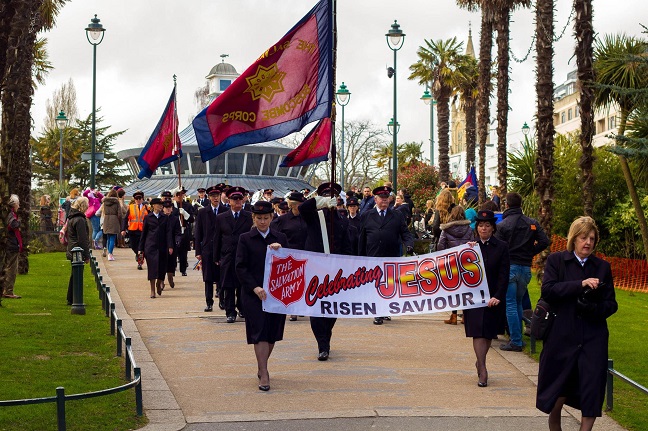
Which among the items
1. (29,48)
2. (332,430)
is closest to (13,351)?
(332,430)

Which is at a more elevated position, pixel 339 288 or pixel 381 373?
pixel 339 288

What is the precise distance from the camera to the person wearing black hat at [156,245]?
18.6m

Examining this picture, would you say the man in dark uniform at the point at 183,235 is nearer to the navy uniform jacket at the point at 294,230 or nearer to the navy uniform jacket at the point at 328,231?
the navy uniform jacket at the point at 294,230

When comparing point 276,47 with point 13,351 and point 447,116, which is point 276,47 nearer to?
point 13,351

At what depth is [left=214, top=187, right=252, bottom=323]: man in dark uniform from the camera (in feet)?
49.4

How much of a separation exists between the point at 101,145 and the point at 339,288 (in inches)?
2794

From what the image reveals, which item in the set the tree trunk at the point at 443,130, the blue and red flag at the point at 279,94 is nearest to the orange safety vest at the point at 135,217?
the blue and red flag at the point at 279,94

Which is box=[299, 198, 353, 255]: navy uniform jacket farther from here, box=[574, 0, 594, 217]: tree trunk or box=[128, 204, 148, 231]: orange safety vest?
box=[128, 204, 148, 231]: orange safety vest

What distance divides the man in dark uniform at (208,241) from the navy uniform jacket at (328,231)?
3.85 metres

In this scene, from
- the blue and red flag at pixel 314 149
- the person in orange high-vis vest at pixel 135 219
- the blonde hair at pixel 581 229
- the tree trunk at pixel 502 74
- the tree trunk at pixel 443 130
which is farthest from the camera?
the tree trunk at pixel 443 130

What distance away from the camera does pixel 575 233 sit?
776 centimetres

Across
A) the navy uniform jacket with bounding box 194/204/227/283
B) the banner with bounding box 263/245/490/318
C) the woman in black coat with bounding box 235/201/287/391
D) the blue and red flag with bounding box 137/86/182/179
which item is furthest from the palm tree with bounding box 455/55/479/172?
the woman in black coat with bounding box 235/201/287/391

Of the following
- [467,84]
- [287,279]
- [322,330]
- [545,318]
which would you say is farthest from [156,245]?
[467,84]

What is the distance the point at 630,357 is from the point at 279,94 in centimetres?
506
